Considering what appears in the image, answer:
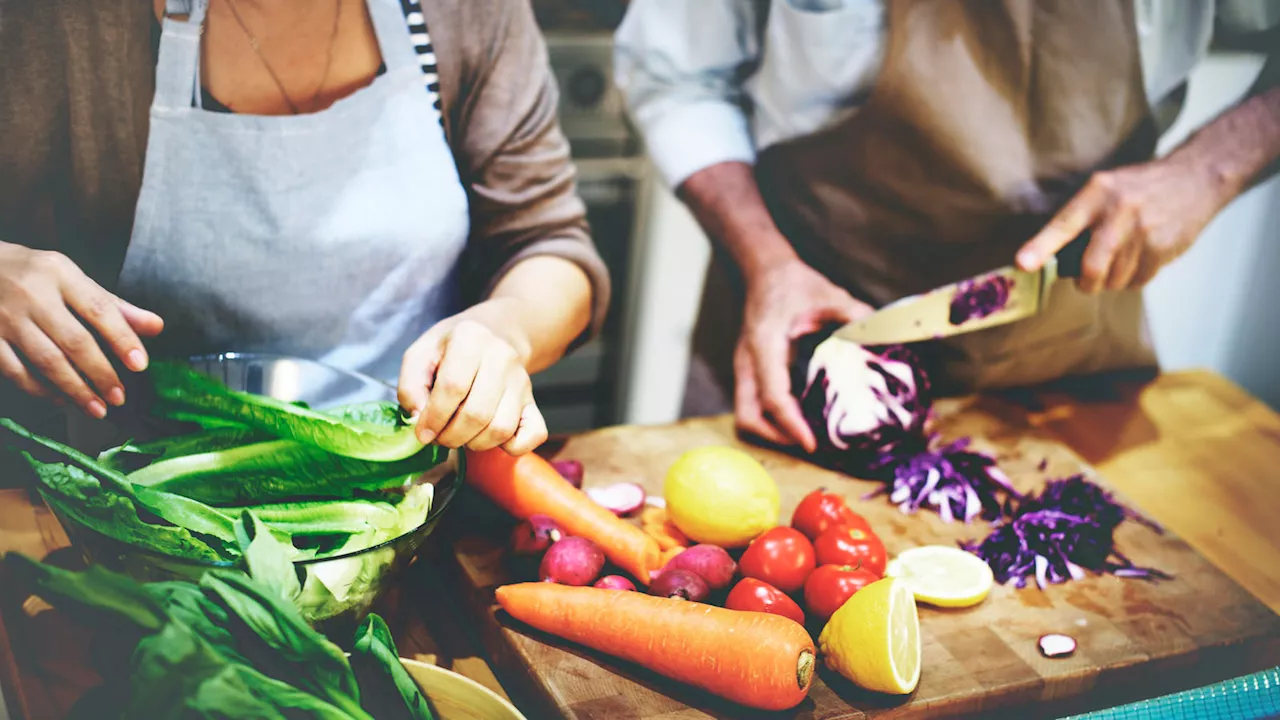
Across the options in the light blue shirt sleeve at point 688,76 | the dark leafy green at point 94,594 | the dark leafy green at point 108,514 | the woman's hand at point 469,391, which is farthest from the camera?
the light blue shirt sleeve at point 688,76

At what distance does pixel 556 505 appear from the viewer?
99cm

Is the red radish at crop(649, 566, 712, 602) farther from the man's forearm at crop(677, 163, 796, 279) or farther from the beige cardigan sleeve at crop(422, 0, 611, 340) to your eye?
the man's forearm at crop(677, 163, 796, 279)

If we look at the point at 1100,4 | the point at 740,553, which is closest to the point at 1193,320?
the point at 1100,4

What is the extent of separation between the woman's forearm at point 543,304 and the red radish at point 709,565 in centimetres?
24

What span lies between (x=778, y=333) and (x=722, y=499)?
0.38 meters

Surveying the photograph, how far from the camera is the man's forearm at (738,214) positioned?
1.35 metres

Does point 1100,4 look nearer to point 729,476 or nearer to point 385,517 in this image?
point 729,476

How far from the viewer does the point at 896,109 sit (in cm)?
124

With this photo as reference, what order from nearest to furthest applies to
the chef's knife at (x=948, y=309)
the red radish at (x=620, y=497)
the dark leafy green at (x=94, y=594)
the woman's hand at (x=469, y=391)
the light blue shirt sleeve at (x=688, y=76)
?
1. the dark leafy green at (x=94, y=594)
2. the woman's hand at (x=469, y=391)
3. the red radish at (x=620, y=497)
4. the chef's knife at (x=948, y=309)
5. the light blue shirt sleeve at (x=688, y=76)

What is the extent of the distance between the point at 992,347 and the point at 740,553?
58 cm

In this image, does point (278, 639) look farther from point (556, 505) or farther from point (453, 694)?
point (556, 505)

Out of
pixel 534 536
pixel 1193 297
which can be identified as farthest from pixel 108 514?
pixel 1193 297

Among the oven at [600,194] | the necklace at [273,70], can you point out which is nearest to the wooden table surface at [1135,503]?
the necklace at [273,70]

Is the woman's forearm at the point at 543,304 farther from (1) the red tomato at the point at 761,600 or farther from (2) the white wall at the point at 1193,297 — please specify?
(2) the white wall at the point at 1193,297
